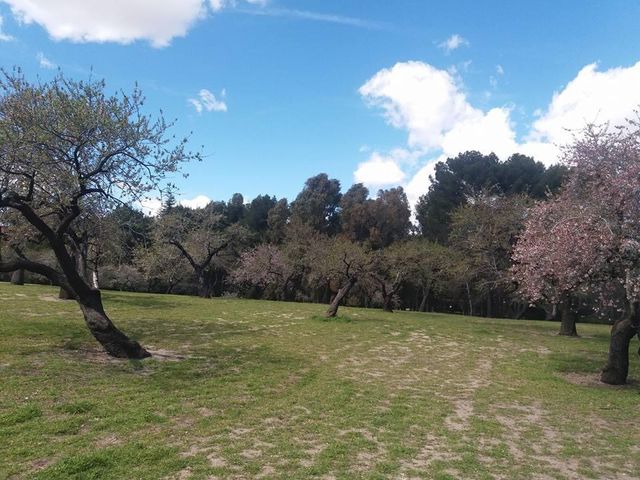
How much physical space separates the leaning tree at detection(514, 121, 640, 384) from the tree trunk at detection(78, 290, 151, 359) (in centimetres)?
1125

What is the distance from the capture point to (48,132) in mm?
11281

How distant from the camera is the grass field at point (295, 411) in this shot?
21.3 feet

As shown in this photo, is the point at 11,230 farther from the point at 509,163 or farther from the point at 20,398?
the point at 509,163

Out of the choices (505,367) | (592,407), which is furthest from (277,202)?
(592,407)

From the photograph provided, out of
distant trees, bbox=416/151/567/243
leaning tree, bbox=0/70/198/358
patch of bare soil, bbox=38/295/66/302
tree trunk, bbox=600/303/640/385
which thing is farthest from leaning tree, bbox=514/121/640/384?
distant trees, bbox=416/151/567/243

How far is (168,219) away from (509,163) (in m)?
40.0

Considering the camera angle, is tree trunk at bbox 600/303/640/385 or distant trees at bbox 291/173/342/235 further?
distant trees at bbox 291/173/342/235

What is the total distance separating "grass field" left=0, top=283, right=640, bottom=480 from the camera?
6.50 m

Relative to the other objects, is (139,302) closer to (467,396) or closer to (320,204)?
(467,396)

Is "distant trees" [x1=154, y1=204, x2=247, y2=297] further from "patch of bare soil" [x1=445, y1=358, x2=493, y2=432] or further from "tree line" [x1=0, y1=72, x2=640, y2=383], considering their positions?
"patch of bare soil" [x1=445, y1=358, x2=493, y2=432]

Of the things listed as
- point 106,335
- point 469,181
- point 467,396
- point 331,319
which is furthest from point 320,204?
point 467,396

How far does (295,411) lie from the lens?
917 centimetres

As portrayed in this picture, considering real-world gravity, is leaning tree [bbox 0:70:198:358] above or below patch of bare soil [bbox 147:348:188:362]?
Result: above

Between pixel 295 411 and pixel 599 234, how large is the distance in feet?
27.7
